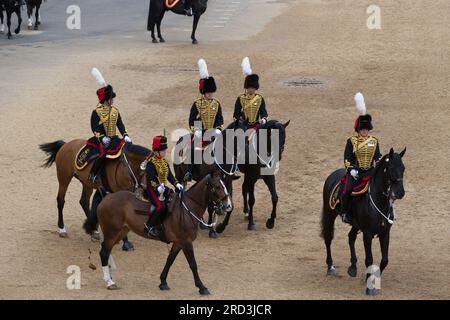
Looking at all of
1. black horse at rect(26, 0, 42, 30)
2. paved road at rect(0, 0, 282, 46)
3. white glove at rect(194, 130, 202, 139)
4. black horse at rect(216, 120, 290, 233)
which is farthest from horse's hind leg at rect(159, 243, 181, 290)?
black horse at rect(26, 0, 42, 30)

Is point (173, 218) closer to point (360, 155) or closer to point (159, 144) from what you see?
point (159, 144)

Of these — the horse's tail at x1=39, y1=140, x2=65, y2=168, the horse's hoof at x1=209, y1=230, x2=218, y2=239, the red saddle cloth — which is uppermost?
the red saddle cloth

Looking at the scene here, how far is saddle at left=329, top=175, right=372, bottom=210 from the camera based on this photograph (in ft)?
67.4

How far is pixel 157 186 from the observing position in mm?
20328

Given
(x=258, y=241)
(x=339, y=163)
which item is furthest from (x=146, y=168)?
(x=339, y=163)

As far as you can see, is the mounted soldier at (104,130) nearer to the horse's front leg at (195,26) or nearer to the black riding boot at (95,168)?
the black riding boot at (95,168)

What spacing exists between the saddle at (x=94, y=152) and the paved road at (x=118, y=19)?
19.8 meters

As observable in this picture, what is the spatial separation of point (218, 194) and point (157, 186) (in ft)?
4.21

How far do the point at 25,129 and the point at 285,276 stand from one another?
12.6 m

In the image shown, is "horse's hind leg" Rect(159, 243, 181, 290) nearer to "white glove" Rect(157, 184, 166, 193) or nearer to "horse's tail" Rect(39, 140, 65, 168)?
"white glove" Rect(157, 184, 166, 193)

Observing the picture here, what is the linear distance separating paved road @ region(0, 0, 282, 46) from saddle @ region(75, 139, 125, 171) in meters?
19.8

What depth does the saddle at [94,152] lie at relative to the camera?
22969 millimetres

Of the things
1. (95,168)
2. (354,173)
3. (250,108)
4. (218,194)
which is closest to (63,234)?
(95,168)

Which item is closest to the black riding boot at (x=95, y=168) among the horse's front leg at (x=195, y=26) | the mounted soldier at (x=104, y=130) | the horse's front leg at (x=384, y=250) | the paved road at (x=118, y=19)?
the mounted soldier at (x=104, y=130)
